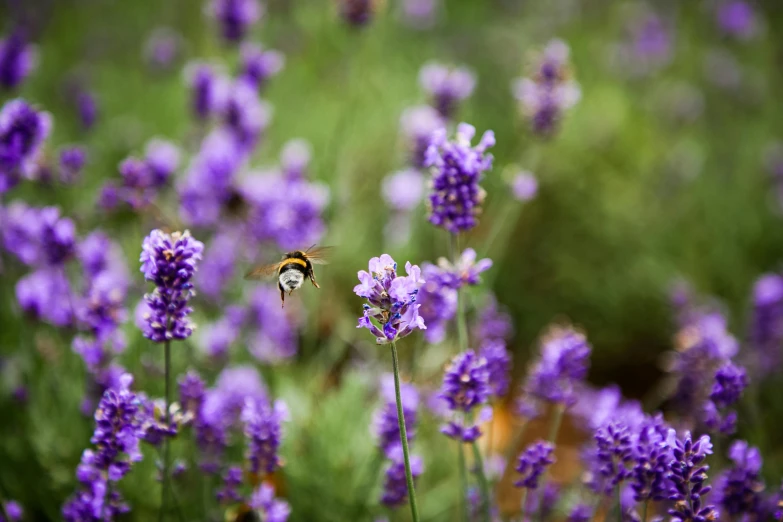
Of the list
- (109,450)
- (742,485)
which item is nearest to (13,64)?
(109,450)

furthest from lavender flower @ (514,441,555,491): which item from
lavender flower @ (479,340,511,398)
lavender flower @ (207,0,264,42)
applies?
lavender flower @ (207,0,264,42)

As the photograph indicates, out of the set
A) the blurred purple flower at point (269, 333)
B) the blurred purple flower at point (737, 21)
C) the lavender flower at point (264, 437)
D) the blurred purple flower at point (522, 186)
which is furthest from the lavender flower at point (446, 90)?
the blurred purple flower at point (737, 21)

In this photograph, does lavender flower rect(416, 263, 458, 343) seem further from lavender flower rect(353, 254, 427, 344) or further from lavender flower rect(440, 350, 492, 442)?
lavender flower rect(353, 254, 427, 344)

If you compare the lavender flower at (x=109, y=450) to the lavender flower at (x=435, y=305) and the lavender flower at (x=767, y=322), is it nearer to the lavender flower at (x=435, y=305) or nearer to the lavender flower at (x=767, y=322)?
the lavender flower at (x=435, y=305)

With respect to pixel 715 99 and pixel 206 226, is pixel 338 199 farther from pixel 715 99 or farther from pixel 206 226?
pixel 715 99

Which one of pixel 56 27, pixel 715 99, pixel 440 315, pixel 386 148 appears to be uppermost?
pixel 56 27

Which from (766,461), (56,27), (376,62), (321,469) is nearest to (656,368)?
(766,461)

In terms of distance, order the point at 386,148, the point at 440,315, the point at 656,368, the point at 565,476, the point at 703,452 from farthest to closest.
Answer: the point at 386,148 < the point at 656,368 < the point at 565,476 < the point at 440,315 < the point at 703,452
